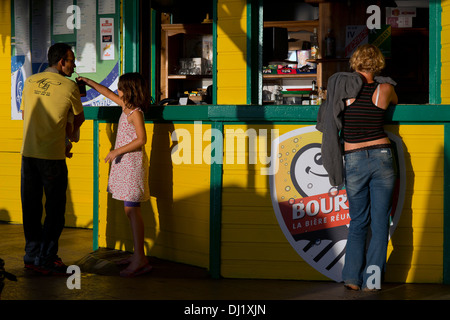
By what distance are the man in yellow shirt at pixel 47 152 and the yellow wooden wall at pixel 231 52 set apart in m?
1.21

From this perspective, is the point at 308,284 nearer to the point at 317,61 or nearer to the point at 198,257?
the point at 198,257

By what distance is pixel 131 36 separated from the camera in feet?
20.2

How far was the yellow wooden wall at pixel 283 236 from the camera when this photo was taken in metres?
4.79

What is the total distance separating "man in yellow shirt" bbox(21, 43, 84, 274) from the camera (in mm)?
5062

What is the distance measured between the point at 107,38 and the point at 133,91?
97.7 inches

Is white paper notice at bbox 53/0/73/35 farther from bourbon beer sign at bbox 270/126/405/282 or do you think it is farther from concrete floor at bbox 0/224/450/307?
bourbon beer sign at bbox 270/126/405/282

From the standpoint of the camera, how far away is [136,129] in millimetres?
5020

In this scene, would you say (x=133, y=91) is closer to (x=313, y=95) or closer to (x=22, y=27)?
(x=22, y=27)

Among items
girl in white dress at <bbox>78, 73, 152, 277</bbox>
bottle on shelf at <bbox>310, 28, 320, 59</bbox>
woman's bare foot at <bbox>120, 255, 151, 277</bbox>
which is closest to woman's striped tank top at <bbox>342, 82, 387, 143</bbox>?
girl in white dress at <bbox>78, 73, 152, 277</bbox>

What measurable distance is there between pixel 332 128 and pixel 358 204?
23.3 inches

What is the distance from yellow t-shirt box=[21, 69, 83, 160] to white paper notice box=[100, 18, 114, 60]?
2275 mm

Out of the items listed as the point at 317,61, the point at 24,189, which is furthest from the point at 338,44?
the point at 24,189

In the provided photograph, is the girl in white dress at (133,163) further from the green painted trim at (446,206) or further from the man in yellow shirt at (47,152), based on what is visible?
the green painted trim at (446,206)

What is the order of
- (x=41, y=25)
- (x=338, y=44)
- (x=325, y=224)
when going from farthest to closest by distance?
(x=338, y=44) → (x=41, y=25) → (x=325, y=224)
